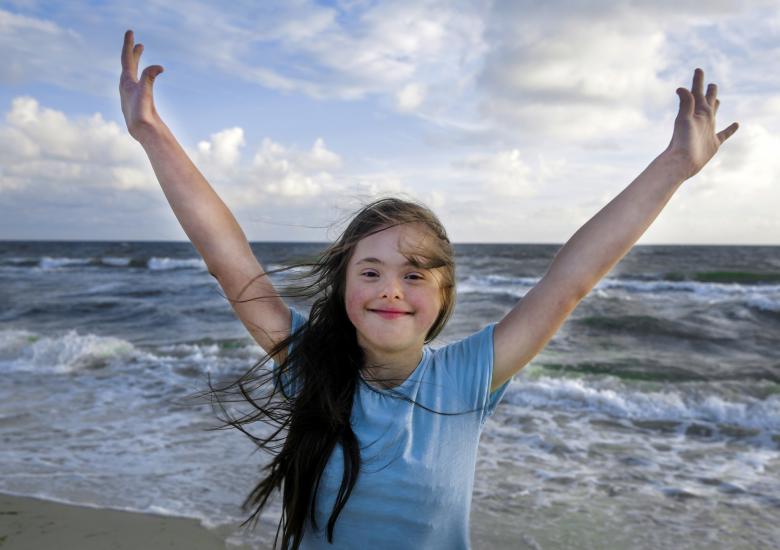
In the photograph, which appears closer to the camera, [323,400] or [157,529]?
[323,400]

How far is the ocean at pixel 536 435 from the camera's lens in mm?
4297

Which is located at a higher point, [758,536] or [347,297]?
[347,297]

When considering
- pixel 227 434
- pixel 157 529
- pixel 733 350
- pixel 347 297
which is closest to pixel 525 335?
pixel 347 297

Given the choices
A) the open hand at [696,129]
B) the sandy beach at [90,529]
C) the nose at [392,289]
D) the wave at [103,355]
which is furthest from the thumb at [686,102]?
the wave at [103,355]

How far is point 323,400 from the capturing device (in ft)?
5.89

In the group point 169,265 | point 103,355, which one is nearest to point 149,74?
point 103,355

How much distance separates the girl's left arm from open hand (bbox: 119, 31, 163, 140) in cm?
124

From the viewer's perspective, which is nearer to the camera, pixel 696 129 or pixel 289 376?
pixel 696 129

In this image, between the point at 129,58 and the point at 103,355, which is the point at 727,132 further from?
the point at 103,355

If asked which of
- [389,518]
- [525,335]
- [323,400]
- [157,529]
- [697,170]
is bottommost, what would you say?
[157,529]

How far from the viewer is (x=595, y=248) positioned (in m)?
1.79

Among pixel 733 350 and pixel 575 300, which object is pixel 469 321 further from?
pixel 575 300

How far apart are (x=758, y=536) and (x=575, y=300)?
3.40m

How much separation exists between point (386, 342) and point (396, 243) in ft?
0.94
